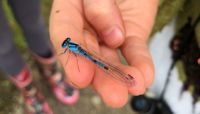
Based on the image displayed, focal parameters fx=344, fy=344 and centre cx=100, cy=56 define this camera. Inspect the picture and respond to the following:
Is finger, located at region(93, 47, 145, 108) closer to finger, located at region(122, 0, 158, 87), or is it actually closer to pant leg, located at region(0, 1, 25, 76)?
finger, located at region(122, 0, 158, 87)

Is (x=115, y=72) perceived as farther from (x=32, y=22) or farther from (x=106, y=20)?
(x=32, y=22)

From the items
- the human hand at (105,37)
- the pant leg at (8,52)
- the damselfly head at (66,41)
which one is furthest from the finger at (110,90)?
the pant leg at (8,52)

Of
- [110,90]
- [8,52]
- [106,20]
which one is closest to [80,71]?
[110,90]

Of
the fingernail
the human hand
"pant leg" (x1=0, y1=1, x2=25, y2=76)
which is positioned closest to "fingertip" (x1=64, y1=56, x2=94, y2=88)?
the human hand

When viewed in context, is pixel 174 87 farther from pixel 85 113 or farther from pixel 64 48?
pixel 64 48

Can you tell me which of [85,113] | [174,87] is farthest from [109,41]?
[85,113]

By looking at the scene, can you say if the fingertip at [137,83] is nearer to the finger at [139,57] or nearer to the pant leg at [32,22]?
the finger at [139,57]

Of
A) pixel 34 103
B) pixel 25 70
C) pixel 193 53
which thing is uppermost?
pixel 193 53

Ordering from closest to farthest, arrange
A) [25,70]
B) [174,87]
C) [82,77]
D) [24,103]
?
1. [82,77]
2. [174,87]
3. [25,70]
4. [24,103]
